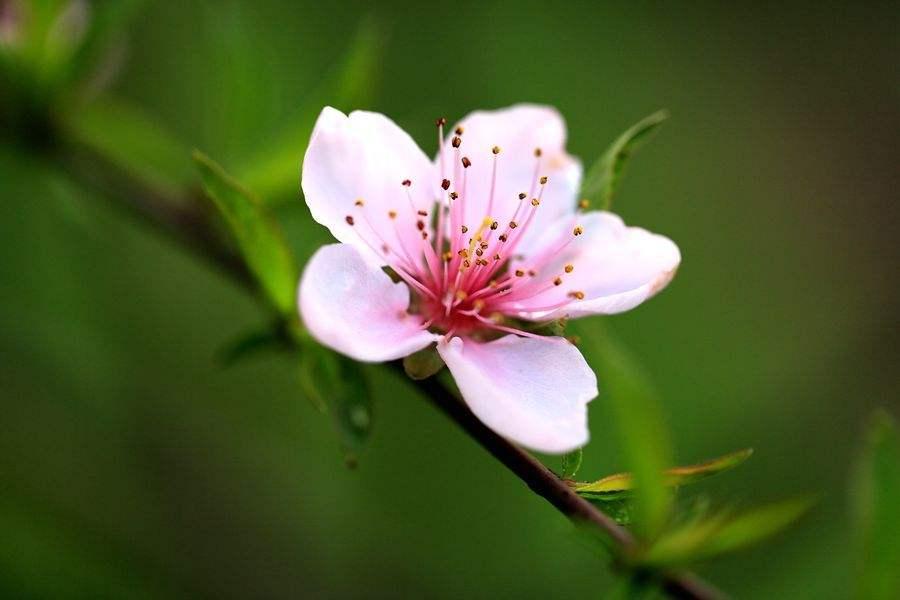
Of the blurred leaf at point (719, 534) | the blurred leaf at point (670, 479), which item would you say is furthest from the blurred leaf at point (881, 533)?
the blurred leaf at point (670, 479)

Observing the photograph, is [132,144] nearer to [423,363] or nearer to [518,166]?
[518,166]

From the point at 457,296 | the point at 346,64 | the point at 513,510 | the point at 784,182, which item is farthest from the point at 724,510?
the point at 784,182

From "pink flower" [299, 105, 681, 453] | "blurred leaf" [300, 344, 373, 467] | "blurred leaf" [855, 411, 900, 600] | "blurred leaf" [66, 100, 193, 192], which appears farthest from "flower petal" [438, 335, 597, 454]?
"blurred leaf" [66, 100, 193, 192]

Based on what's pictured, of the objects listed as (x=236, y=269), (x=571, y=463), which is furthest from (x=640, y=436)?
(x=236, y=269)

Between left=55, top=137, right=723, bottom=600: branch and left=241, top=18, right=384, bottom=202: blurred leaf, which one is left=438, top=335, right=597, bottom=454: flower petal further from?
left=241, top=18, right=384, bottom=202: blurred leaf

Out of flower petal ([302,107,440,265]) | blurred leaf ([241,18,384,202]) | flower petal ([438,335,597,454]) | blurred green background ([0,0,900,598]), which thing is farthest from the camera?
blurred green background ([0,0,900,598])

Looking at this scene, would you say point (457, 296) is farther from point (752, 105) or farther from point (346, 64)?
point (752, 105)
